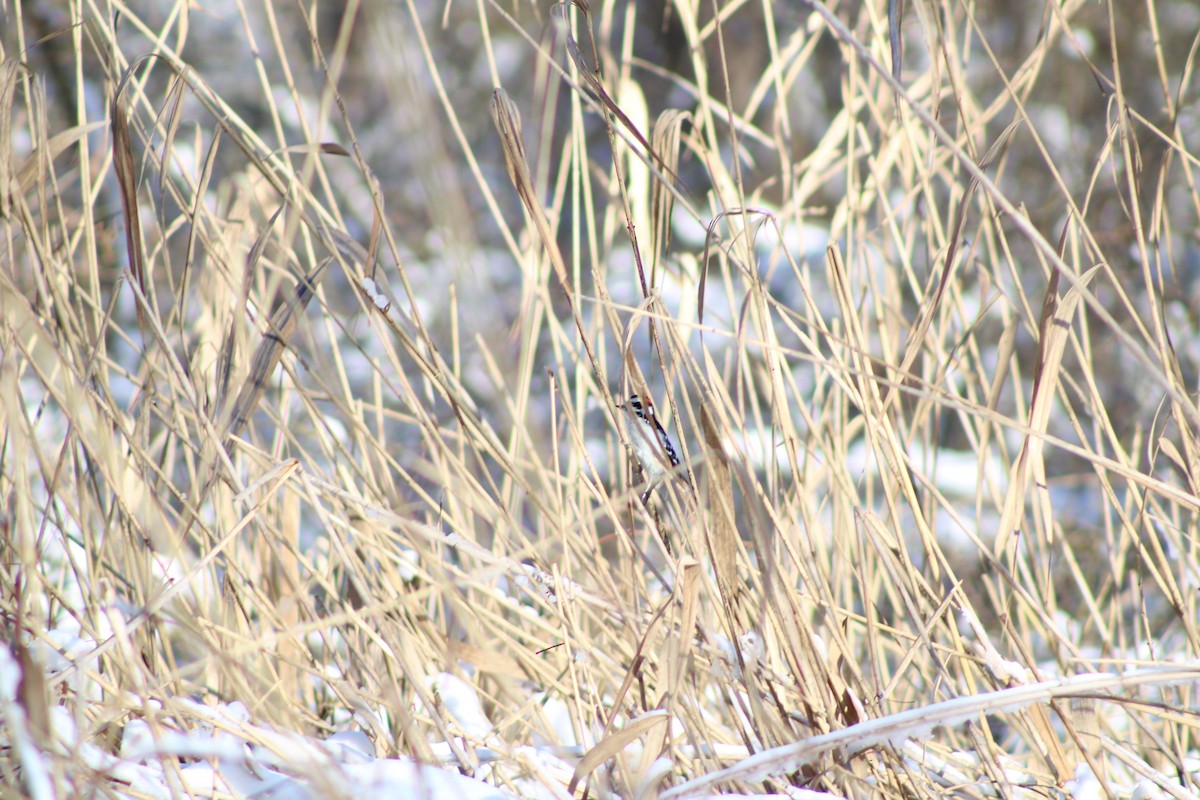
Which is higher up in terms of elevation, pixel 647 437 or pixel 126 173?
pixel 126 173

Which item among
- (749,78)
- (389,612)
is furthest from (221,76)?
(389,612)

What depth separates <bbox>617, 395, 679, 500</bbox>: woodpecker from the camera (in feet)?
1.61

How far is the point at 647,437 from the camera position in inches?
19.2

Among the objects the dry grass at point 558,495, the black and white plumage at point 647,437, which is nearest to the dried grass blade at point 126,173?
the dry grass at point 558,495

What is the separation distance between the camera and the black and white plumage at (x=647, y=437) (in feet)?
1.61

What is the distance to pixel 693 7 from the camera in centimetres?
76

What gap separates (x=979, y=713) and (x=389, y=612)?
35cm

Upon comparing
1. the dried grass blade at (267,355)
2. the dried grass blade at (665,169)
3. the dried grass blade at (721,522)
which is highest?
the dried grass blade at (665,169)

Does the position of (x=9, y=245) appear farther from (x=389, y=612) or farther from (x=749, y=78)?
(x=749, y=78)

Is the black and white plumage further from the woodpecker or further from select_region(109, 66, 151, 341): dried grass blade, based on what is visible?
select_region(109, 66, 151, 341): dried grass blade

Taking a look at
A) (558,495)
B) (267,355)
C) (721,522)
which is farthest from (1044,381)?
(267,355)

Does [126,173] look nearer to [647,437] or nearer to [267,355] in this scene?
[267,355]

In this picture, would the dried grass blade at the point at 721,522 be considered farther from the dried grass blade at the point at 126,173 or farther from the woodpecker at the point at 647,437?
the dried grass blade at the point at 126,173

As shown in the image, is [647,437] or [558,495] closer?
[647,437]
